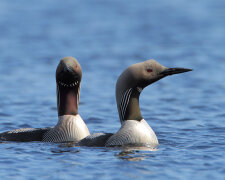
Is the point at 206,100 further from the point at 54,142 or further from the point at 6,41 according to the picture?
the point at 6,41

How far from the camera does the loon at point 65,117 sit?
405 inches

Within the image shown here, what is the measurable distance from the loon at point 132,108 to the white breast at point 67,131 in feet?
1.21

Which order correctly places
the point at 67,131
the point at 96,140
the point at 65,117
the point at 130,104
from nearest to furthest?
the point at 96,140
the point at 130,104
the point at 67,131
the point at 65,117

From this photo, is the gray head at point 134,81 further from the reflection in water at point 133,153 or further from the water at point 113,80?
the water at point 113,80

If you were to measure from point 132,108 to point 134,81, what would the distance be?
417 millimetres

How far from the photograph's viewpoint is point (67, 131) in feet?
34.0

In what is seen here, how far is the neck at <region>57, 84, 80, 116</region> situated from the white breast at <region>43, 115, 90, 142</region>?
148 millimetres

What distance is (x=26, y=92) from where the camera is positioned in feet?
54.0

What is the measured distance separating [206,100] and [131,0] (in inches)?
913

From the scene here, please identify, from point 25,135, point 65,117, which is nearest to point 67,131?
point 65,117

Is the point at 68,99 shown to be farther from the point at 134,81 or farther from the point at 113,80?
the point at 113,80

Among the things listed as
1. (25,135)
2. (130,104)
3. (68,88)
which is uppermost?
(68,88)

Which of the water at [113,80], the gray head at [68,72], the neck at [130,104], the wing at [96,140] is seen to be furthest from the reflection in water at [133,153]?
the gray head at [68,72]

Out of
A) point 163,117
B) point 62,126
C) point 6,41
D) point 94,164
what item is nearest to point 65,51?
point 6,41
